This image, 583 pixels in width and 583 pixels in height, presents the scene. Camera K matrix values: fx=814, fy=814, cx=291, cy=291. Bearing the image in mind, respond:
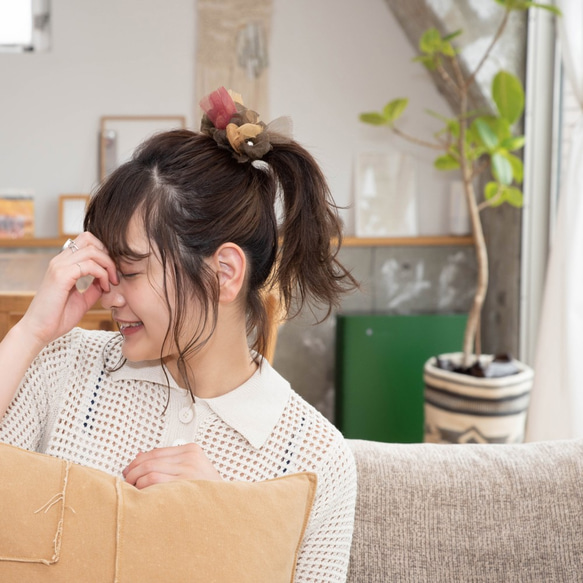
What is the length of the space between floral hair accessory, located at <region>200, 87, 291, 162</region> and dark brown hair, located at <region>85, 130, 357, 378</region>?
16mm

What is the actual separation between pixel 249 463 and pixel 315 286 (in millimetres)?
288

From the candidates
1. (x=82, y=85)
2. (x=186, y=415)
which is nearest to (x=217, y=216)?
(x=186, y=415)

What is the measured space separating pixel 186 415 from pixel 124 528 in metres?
0.26

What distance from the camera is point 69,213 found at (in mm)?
3748

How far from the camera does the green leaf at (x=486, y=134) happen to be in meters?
3.10

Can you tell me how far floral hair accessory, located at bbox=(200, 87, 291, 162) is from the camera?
1.13 metres

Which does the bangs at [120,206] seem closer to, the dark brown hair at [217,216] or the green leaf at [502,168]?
the dark brown hair at [217,216]

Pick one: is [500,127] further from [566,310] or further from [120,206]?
[120,206]

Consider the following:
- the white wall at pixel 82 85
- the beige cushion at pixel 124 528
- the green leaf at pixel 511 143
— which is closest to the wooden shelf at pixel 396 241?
the white wall at pixel 82 85

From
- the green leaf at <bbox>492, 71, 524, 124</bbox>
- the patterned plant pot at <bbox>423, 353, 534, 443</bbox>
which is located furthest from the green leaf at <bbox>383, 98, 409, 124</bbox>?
the patterned plant pot at <bbox>423, 353, 534, 443</bbox>

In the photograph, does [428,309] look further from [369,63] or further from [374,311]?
[369,63]

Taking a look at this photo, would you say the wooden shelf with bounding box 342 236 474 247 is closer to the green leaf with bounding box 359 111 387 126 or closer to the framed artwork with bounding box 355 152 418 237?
the framed artwork with bounding box 355 152 418 237

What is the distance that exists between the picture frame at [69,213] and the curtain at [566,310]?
2127mm

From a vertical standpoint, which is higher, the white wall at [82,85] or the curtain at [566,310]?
the white wall at [82,85]
